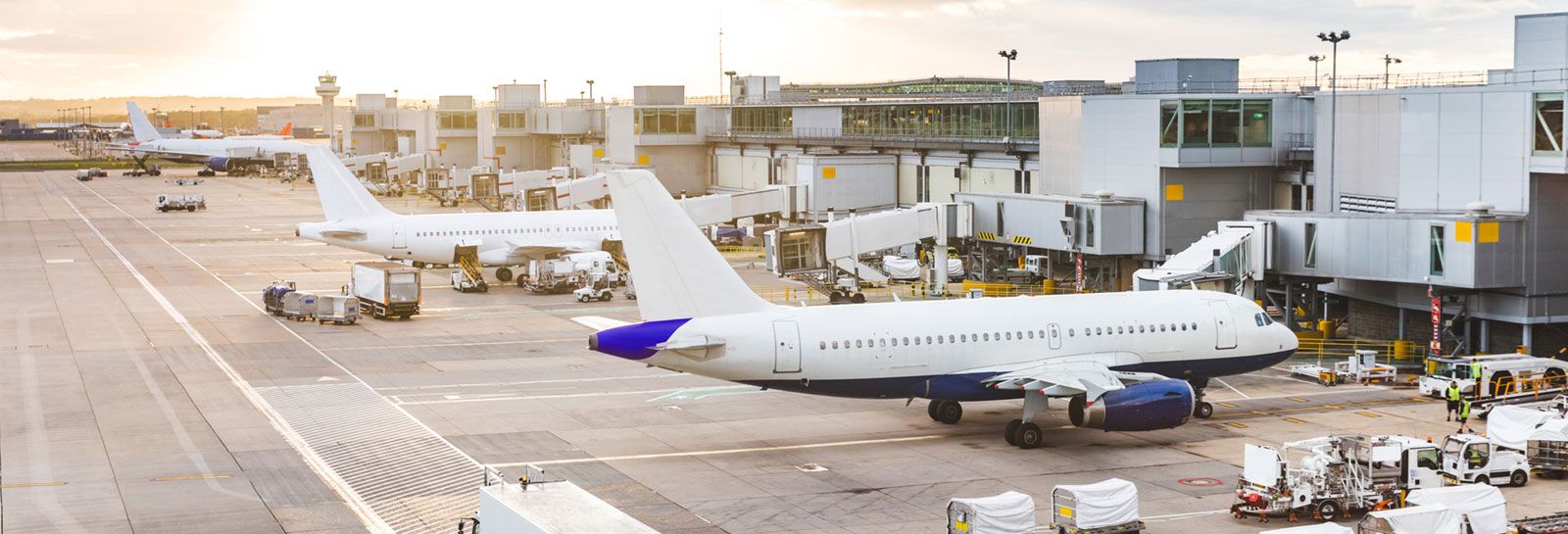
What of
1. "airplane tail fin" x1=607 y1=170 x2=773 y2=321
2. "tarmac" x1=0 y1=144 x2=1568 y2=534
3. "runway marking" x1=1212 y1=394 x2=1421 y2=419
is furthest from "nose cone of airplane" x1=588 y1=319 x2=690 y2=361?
"runway marking" x1=1212 y1=394 x2=1421 y2=419

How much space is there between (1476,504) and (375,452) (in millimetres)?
26745

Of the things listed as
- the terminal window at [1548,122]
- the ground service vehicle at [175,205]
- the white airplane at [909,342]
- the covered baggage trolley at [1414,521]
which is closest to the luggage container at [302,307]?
the white airplane at [909,342]

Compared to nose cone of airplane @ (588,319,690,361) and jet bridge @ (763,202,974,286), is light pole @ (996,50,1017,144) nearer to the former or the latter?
jet bridge @ (763,202,974,286)

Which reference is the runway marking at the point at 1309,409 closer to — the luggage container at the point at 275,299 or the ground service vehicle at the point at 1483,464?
the ground service vehicle at the point at 1483,464

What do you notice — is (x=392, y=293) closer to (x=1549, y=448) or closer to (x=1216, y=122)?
(x=1216, y=122)

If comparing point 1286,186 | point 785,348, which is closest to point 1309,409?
point 785,348

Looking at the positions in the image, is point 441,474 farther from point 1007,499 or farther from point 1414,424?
point 1414,424

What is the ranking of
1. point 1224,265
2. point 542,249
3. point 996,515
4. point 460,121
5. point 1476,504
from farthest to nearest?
1. point 460,121
2. point 542,249
3. point 1224,265
4. point 1476,504
5. point 996,515

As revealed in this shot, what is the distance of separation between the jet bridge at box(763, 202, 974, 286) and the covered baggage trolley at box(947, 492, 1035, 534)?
43.0 m

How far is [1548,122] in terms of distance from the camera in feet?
166

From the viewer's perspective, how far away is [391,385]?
170 feet

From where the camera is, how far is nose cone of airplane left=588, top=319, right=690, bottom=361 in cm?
3950

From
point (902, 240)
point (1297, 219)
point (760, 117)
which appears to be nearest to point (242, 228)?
point (760, 117)

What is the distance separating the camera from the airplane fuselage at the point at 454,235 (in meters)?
81.8
